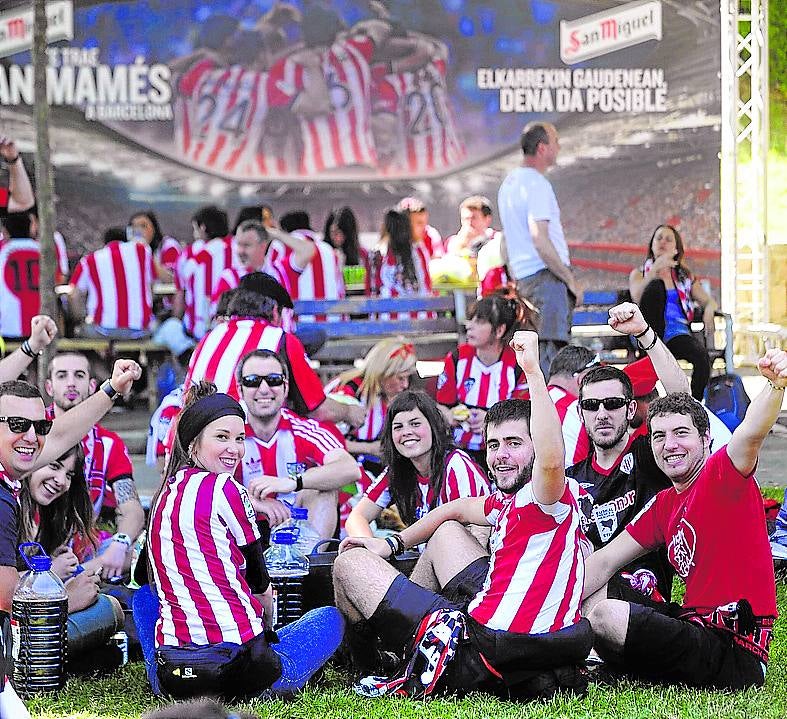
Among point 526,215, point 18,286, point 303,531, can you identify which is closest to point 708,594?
point 303,531

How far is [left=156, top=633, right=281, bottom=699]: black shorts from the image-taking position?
13.5 ft

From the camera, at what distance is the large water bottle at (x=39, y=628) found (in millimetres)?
4391

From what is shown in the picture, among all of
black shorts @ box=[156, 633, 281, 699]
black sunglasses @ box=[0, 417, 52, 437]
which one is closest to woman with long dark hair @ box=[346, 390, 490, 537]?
black shorts @ box=[156, 633, 281, 699]

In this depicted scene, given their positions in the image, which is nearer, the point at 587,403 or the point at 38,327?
the point at 587,403

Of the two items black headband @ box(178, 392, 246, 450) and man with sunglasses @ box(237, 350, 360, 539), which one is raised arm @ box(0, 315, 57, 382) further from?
black headband @ box(178, 392, 246, 450)

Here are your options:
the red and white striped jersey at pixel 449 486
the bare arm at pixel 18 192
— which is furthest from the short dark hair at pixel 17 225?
the red and white striped jersey at pixel 449 486

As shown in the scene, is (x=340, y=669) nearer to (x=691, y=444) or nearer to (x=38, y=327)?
(x=691, y=444)

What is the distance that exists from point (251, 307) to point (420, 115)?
9.10 meters

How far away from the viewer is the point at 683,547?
169 inches

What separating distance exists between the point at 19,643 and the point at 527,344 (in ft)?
6.75

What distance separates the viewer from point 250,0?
1470 cm

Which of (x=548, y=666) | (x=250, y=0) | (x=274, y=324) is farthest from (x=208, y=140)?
(x=548, y=666)

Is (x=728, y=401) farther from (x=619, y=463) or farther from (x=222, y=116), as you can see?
(x=222, y=116)

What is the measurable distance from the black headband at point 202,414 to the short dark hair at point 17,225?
7428mm
